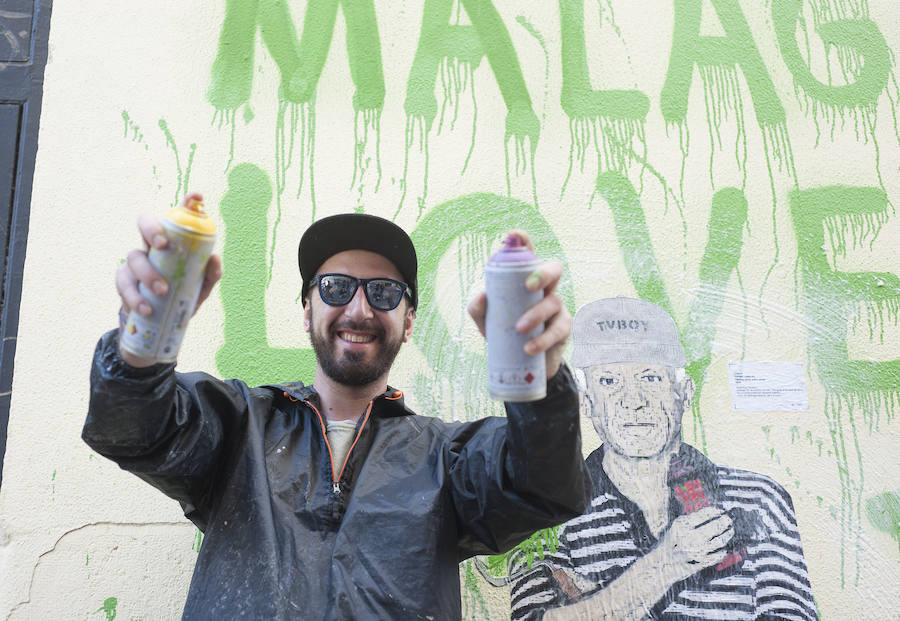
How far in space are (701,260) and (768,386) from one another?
517 millimetres

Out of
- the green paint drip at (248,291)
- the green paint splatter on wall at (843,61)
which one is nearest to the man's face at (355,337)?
the green paint drip at (248,291)

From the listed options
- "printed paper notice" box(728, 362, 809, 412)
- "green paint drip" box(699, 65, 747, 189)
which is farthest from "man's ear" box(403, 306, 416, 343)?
"green paint drip" box(699, 65, 747, 189)

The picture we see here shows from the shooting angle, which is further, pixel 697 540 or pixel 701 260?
pixel 701 260

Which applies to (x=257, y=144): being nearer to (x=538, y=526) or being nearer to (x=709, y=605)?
(x=538, y=526)

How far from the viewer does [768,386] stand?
7.64 feet

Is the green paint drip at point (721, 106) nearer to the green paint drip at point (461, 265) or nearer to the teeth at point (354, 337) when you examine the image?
the green paint drip at point (461, 265)

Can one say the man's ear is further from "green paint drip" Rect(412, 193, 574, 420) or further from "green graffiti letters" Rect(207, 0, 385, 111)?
"green graffiti letters" Rect(207, 0, 385, 111)

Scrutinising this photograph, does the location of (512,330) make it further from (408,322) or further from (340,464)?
(408,322)

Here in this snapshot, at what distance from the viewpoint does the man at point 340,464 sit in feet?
4.58

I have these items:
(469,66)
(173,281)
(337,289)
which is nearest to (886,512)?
(337,289)

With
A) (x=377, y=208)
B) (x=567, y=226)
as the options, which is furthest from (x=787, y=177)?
(x=377, y=208)

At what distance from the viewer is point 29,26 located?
258cm

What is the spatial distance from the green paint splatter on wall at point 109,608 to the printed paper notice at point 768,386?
7.04 ft

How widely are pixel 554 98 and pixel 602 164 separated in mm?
346
